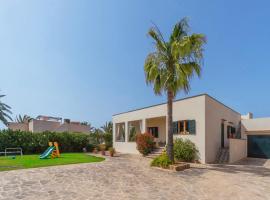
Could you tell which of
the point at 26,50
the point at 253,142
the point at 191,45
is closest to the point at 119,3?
the point at 191,45

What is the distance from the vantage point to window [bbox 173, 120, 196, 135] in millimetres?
19141

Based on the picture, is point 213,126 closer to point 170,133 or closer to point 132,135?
point 170,133

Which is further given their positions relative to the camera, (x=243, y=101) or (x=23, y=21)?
(x=243, y=101)

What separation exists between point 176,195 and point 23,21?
1302 centimetres

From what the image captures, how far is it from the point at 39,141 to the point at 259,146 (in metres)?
24.2

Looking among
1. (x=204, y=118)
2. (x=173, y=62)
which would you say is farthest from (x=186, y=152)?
(x=173, y=62)

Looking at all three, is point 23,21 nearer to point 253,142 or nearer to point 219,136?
point 219,136

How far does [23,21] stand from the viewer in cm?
1503

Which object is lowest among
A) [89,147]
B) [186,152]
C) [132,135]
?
[89,147]

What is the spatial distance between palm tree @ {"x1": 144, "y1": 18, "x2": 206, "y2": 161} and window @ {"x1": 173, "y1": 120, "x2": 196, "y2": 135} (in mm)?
4249

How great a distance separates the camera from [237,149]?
22203 mm

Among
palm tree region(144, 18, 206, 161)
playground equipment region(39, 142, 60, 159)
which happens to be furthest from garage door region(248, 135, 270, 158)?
playground equipment region(39, 142, 60, 159)

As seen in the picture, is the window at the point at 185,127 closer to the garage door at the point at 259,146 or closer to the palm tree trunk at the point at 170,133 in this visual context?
the palm tree trunk at the point at 170,133

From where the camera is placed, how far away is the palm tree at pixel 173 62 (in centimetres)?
1502
